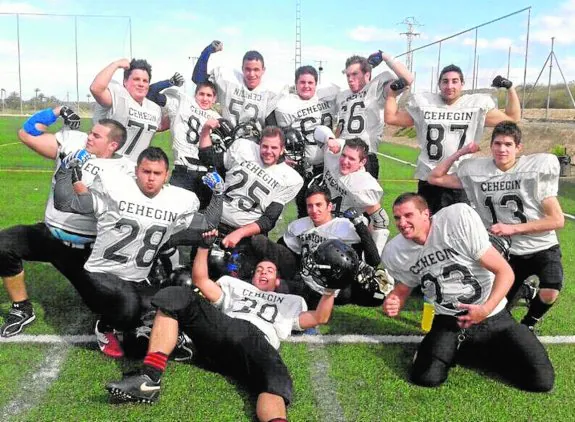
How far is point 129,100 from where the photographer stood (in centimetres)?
560

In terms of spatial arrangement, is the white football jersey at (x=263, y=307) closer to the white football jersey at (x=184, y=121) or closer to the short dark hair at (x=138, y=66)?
the white football jersey at (x=184, y=121)

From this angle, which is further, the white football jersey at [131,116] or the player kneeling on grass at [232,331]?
Answer: the white football jersey at [131,116]

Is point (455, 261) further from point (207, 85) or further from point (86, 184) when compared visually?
point (207, 85)

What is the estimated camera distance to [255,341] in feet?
12.0

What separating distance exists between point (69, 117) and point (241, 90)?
2.25 metres

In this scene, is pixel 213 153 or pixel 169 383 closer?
pixel 169 383

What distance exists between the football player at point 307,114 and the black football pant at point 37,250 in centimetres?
261

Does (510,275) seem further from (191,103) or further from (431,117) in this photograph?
(191,103)

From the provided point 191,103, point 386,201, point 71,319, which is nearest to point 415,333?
point 71,319

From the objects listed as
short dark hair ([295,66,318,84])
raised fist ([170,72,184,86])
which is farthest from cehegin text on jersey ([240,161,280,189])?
short dark hair ([295,66,318,84])

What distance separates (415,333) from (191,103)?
10.8 feet

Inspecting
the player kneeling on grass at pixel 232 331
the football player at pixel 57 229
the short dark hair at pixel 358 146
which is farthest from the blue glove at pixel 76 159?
the short dark hair at pixel 358 146

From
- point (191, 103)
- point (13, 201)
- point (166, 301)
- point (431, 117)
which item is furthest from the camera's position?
point (13, 201)

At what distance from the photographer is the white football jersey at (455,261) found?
3766mm
